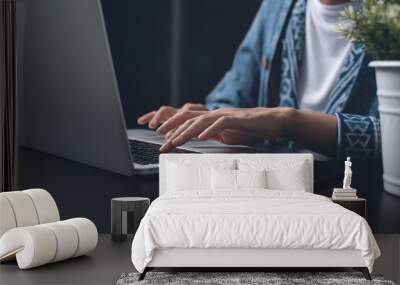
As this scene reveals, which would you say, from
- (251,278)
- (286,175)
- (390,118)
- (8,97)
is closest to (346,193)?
(286,175)

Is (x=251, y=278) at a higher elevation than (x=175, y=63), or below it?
below

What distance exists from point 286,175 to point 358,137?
1.09 metres

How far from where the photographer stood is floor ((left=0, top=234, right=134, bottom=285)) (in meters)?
5.49

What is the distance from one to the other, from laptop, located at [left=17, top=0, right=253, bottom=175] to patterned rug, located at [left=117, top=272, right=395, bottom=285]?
2357 millimetres

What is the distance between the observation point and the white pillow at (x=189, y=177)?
23.5 ft

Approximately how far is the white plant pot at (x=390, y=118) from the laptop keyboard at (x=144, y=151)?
1998 millimetres

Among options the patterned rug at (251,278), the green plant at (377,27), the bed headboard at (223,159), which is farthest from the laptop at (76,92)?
the patterned rug at (251,278)

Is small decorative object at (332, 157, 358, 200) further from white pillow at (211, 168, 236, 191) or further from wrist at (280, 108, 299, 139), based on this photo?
white pillow at (211, 168, 236, 191)

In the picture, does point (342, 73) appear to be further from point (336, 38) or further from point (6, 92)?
point (6, 92)

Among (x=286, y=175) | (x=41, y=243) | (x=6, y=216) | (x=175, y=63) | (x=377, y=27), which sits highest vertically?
(x=377, y=27)

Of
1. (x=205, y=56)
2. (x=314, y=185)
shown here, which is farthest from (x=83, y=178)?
(x=314, y=185)

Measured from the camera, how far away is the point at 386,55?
769 centimetres

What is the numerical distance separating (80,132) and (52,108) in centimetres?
40

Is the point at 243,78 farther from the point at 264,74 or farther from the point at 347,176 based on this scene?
the point at 347,176
